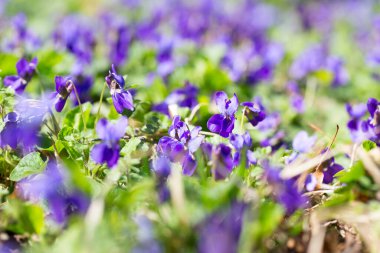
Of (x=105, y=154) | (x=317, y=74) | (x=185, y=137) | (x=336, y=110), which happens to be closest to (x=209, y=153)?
(x=185, y=137)

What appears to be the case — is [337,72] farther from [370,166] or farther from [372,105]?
[370,166]

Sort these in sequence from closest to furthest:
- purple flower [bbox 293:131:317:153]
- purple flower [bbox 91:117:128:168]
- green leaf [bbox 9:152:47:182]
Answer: purple flower [bbox 91:117:128:168], green leaf [bbox 9:152:47:182], purple flower [bbox 293:131:317:153]

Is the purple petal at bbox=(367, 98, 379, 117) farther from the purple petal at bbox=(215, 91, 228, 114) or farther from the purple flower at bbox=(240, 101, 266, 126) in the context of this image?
the purple petal at bbox=(215, 91, 228, 114)

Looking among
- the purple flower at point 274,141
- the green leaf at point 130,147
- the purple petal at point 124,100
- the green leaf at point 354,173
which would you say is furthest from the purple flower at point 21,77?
the green leaf at point 354,173

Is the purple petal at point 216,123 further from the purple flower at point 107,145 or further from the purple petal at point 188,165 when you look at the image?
the purple flower at point 107,145

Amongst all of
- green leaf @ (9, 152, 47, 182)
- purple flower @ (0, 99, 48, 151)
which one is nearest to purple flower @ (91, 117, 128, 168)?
green leaf @ (9, 152, 47, 182)

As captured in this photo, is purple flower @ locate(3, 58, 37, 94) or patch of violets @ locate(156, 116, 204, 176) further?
purple flower @ locate(3, 58, 37, 94)

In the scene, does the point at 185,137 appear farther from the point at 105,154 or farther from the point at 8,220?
the point at 8,220
